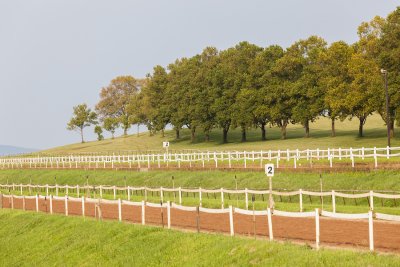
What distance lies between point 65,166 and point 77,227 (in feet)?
175

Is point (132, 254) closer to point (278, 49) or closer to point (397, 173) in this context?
point (397, 173)

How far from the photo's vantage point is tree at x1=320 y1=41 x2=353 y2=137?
81.0 meters

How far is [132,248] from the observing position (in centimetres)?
2447

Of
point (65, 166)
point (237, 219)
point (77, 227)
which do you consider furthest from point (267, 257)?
point (65, 166)

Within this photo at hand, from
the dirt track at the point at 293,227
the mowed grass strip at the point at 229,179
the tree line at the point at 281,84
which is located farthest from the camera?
the tree line at the point at 281,84

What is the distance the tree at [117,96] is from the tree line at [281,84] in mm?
55338

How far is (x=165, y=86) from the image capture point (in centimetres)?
12925

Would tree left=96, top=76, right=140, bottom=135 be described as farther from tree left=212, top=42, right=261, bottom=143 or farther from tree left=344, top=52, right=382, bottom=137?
tree left=344, top=52, right=382, bottom=137

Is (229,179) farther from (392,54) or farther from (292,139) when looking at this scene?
(292,139)

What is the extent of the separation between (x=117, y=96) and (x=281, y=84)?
108 metres


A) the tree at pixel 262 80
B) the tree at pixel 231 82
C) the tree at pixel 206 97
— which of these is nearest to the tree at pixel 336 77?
the tree at pixel 262 80

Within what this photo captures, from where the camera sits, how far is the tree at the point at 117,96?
195875 mm

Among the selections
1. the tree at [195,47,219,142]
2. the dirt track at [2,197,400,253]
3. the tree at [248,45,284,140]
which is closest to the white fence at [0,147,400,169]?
the dirt track at [2,197,400,253]

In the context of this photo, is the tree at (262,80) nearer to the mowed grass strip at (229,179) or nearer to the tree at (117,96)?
the mowed grass strip at (229,179)
